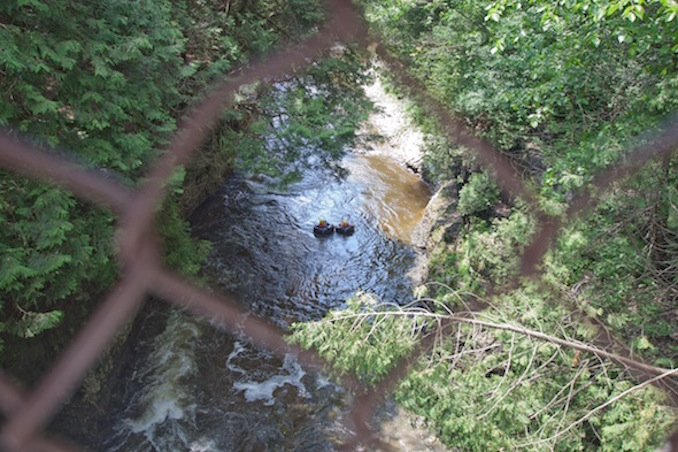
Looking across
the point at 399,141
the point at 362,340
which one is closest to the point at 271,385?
the point at 362,340

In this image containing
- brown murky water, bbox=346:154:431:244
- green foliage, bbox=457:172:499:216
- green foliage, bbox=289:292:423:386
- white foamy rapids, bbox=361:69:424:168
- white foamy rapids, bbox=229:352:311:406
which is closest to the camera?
green foliage, bbox=289:292:423:386

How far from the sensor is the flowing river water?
3.96 m

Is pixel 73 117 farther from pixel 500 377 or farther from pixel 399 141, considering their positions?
pixel 399 141

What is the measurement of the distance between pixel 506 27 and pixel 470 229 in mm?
2814

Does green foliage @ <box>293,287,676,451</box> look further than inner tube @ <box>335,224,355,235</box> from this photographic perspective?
No

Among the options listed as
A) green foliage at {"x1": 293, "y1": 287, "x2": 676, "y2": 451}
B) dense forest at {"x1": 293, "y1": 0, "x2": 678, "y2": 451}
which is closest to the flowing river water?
dense forest at {"x1": 293, "y1": 0, "x2": 678, "y2": 451}

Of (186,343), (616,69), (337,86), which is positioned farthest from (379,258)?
(616,69)

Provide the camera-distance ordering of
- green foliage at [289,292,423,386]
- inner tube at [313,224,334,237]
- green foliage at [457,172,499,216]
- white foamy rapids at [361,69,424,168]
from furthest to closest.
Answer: white foamy rapids at [361,69,424,168], inner tube at [313,224,334,237], green foliage at [457,172,499,216], green foliage at [289,292,423,386]

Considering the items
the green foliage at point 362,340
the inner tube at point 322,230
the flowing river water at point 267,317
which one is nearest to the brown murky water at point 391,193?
the flowing river water at point 267,317

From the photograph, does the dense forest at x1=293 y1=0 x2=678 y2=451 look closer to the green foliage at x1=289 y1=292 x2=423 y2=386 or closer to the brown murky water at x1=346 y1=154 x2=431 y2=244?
the green foliage at x1=289 y1=292 x2=423 y2=386

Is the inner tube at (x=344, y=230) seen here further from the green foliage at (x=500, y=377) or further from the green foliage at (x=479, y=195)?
the green foliage at (x=500, y=377)

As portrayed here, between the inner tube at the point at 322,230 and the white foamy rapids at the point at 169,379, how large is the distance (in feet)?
8.32

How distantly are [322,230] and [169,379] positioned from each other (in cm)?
333

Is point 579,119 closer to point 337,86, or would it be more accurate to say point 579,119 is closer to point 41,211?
point 337,86
